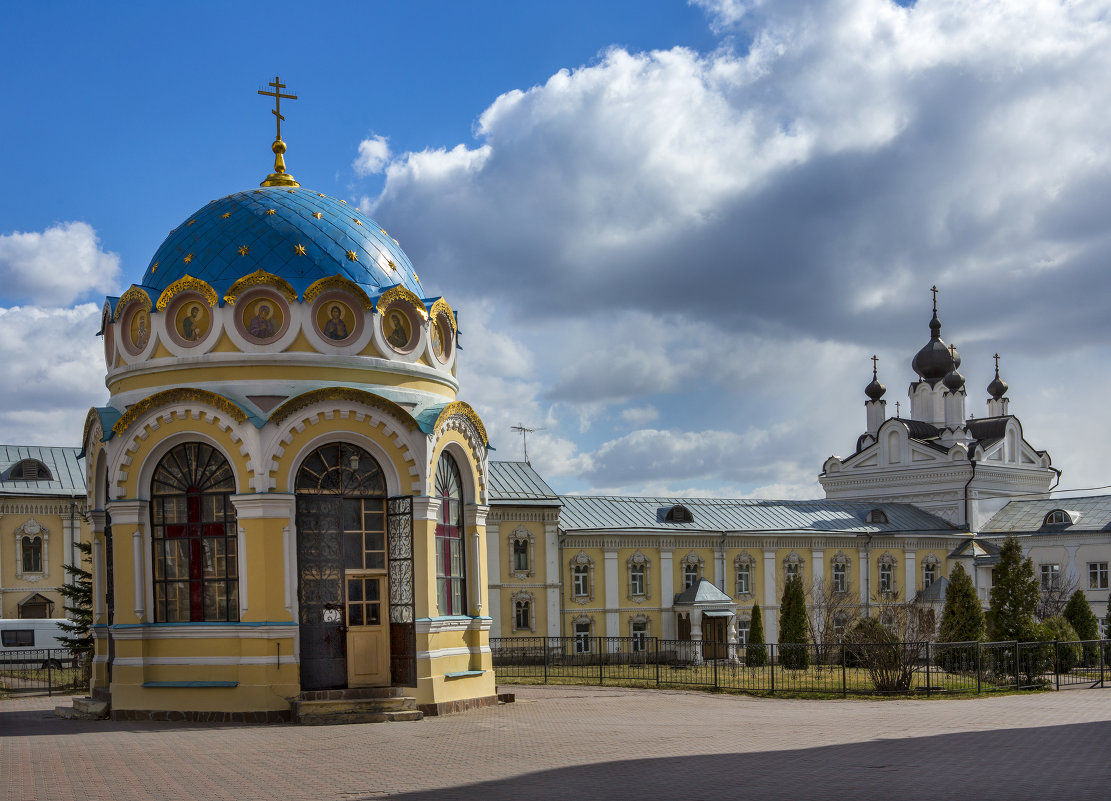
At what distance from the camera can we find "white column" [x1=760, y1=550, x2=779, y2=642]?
47.4 metres

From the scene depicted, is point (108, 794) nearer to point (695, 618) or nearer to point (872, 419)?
point (695, 618)

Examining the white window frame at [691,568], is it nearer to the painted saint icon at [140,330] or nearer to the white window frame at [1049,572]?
the white window frame at [1049,572]

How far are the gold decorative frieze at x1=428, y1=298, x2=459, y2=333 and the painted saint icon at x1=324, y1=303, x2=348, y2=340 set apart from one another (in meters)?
1.64

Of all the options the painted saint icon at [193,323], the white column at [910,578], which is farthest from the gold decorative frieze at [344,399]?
the white column at [910,578]

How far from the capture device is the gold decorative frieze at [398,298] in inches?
761

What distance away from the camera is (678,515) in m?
46.4

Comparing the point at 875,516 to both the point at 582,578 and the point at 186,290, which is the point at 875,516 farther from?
the point at 186,290

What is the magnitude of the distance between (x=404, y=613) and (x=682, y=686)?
7.91m

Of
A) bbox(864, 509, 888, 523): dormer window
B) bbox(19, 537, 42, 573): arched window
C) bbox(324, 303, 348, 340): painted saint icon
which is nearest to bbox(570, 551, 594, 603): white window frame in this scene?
bbox(864, 509, 888, 523): dormer window

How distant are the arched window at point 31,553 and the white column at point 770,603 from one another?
25723 mm

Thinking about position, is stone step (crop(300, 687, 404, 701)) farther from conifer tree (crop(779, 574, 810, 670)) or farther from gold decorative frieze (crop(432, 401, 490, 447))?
conifer tree (crop(779, 574, 810, 670))

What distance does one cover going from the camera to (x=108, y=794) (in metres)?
11.6

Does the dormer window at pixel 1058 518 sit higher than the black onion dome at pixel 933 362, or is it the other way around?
the black onion dome at pixel 933 362

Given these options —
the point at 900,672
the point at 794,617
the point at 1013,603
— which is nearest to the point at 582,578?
the point at 794,617
